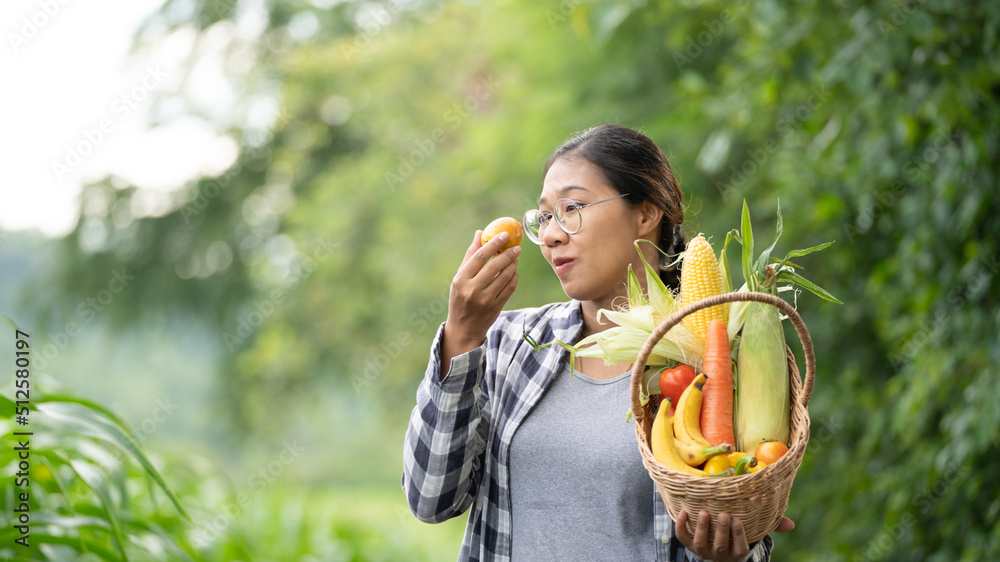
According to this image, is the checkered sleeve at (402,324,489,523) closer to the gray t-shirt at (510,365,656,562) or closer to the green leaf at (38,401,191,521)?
the gray t-shirt at (510,365,656,562)

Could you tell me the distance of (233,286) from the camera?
403 inches

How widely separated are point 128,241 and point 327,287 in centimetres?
250

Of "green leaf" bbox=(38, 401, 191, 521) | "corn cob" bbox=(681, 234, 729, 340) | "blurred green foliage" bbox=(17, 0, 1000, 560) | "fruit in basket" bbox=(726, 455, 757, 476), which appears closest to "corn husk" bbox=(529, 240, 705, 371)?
"corn cob" bbox=(681, 234, 729, 340)

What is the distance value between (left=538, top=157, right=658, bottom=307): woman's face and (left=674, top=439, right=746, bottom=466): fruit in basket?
0.47m

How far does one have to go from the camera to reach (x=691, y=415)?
4.69 ft

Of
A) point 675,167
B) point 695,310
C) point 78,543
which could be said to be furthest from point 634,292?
point 675,167

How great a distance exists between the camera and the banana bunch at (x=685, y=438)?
1.36 m

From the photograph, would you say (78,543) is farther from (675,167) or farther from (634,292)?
(675,167)

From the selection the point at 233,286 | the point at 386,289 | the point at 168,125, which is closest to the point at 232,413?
the point at 233,286

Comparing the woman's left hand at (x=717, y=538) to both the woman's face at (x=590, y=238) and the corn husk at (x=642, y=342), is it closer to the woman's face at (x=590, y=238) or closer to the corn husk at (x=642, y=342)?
the corn husk at (x=642, y=342)

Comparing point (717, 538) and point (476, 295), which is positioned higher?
point (476, 295)

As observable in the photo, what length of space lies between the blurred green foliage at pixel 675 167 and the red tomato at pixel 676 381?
4.57 ft

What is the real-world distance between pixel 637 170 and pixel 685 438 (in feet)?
2.23

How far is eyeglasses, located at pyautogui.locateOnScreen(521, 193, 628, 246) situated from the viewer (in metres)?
1.70
